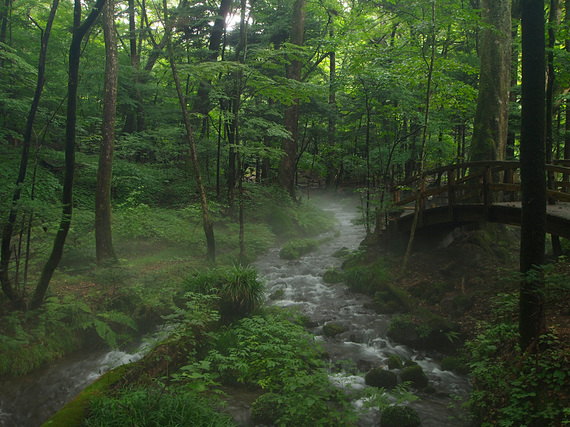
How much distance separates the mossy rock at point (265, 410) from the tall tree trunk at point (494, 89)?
368 inches

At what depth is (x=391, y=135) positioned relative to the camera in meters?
13.6

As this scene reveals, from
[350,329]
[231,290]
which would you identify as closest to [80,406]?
[231,290]

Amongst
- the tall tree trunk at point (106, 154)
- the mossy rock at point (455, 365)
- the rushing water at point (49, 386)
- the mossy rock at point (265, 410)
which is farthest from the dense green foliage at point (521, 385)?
the tall tree trunk at point (106, 154)

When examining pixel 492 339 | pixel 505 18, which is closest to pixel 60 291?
pixel 492 339

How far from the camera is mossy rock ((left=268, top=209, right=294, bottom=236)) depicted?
17125 mm

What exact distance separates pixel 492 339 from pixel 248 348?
14.2 ft

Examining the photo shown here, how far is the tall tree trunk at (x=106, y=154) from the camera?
9961mm

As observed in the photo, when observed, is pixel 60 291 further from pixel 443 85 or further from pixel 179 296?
pixel 443 85

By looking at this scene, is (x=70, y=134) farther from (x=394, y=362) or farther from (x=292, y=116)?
(x=292, y=116)

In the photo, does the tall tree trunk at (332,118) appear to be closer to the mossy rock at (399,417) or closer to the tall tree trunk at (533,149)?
the tall tree trunk at (533,149)

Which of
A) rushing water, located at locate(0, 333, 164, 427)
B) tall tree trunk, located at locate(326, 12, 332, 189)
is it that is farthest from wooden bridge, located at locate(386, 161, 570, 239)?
rushing water, located at locate(0, 333, 164, 427)

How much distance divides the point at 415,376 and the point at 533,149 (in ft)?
15.0

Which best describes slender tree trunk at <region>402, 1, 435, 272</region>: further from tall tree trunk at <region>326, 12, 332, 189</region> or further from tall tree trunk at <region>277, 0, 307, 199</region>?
tall tree trunk at <region>277, 0, 307, 199</region>

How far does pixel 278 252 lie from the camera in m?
15.1
